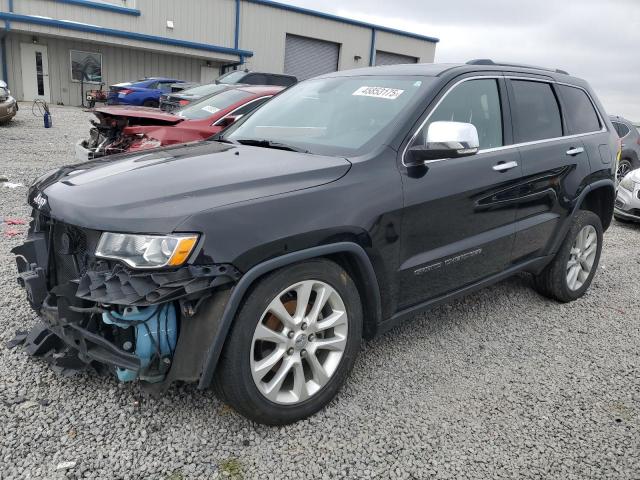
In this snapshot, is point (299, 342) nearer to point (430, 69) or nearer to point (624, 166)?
point (430, 69)

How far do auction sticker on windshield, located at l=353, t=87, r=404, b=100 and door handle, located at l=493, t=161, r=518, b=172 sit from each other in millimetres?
773

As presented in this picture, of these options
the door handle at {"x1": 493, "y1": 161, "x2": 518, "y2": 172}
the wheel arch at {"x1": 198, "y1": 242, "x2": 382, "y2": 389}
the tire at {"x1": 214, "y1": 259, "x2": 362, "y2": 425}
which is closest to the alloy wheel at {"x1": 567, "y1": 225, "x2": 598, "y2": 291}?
the door handle at {"x1": 493, "y1": 161, "x2": 518, "y2": 172}

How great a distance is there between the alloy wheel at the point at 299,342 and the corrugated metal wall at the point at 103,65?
81.9 ft

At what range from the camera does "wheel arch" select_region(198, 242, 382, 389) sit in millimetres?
2254

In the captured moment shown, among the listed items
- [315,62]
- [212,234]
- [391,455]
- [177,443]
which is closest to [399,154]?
[212,234]

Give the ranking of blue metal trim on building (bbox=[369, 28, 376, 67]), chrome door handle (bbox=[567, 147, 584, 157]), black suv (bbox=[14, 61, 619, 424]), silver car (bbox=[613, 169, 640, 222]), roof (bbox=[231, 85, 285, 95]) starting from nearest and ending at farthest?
black suv (bbox=[14, 61, 619, 424]) → chrome door handle (bbox=[567, 147, 584, 157]) → roof (bbox=[231, 85, 285, 95]) → silver car (bbox=[613, 169, 640, 222]) → blue metal trim on building (bbox=[369, 28, 376, 67])

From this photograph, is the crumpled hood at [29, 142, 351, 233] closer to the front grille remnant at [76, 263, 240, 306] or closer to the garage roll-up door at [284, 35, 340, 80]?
the front grille remnant at [76, 263, 240, 306]

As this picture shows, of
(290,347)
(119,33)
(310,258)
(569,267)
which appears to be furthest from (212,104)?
(119,33)

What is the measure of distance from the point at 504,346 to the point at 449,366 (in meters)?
0.55

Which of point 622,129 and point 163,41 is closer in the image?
point 622,129

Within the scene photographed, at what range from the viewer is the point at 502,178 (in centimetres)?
343

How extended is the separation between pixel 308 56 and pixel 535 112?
28.2m

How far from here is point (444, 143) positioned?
281 cm

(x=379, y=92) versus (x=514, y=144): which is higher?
(x=379, y=92)
